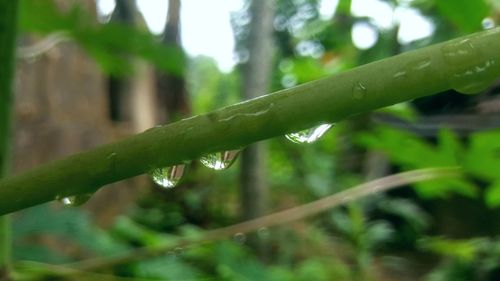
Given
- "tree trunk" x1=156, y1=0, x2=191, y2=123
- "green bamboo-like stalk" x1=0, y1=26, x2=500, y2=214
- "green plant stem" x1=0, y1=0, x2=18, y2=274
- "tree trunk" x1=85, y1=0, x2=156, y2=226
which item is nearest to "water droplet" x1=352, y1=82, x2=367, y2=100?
"green bamboo-like stalk" x1=0, y1=26, x2=500, y2=214

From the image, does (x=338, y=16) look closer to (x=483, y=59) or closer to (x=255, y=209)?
(x=255, y=209)

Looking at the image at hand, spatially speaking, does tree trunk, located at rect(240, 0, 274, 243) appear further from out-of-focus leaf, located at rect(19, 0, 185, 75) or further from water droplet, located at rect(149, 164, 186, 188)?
water droplet, located at rect(149, 164, 186, 188)

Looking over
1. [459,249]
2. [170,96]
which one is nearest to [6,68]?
[459,249]

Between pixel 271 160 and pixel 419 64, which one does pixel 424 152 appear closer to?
pixel 419 64

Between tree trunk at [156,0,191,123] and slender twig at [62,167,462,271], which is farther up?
tree trunk at [156,0,191,123]

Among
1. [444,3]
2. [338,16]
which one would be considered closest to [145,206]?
[338,16]

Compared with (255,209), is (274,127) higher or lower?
lower

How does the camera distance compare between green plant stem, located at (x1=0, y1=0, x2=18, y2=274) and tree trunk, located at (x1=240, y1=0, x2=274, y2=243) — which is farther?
tree trunk, located at (x1=240, y1=0, x2=274, y2=243)
